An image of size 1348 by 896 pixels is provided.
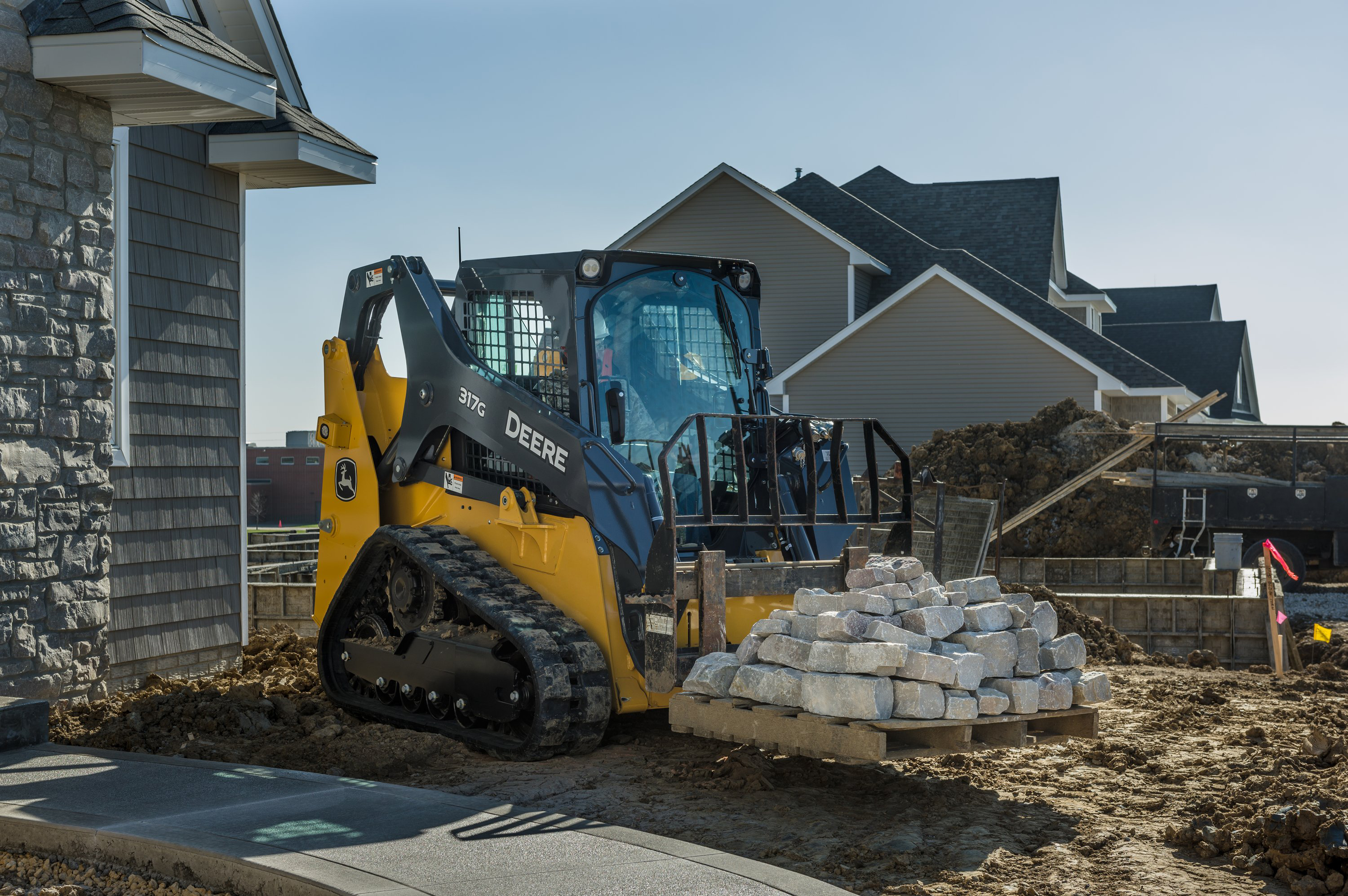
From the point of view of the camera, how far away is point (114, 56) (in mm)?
7332

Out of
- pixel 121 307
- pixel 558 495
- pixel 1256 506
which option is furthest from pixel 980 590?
pixel 1256 506

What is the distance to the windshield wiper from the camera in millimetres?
8148

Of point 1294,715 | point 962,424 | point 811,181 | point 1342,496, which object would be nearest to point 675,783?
point 1294,715

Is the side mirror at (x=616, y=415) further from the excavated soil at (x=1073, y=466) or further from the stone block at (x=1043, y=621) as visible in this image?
the excavated soil at (x=1073, y=466)

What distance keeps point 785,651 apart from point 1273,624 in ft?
26.2

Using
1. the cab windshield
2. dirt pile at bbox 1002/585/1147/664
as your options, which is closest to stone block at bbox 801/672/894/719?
the cab windshield

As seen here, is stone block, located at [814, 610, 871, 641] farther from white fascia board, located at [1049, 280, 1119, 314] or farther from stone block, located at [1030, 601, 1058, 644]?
white fascia board, located at [1049, 280, 1119, 314]

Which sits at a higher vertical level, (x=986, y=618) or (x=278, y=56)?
(x=278, y=56)

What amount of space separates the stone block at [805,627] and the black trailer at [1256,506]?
43.0ft

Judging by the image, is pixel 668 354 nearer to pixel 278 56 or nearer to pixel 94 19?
pixel 94 19

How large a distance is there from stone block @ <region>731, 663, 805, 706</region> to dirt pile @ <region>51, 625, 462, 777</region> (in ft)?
6.62

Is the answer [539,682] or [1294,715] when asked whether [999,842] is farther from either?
[1294,715]

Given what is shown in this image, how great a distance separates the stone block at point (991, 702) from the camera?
5727 mm

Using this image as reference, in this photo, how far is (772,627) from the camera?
6.10 meters
